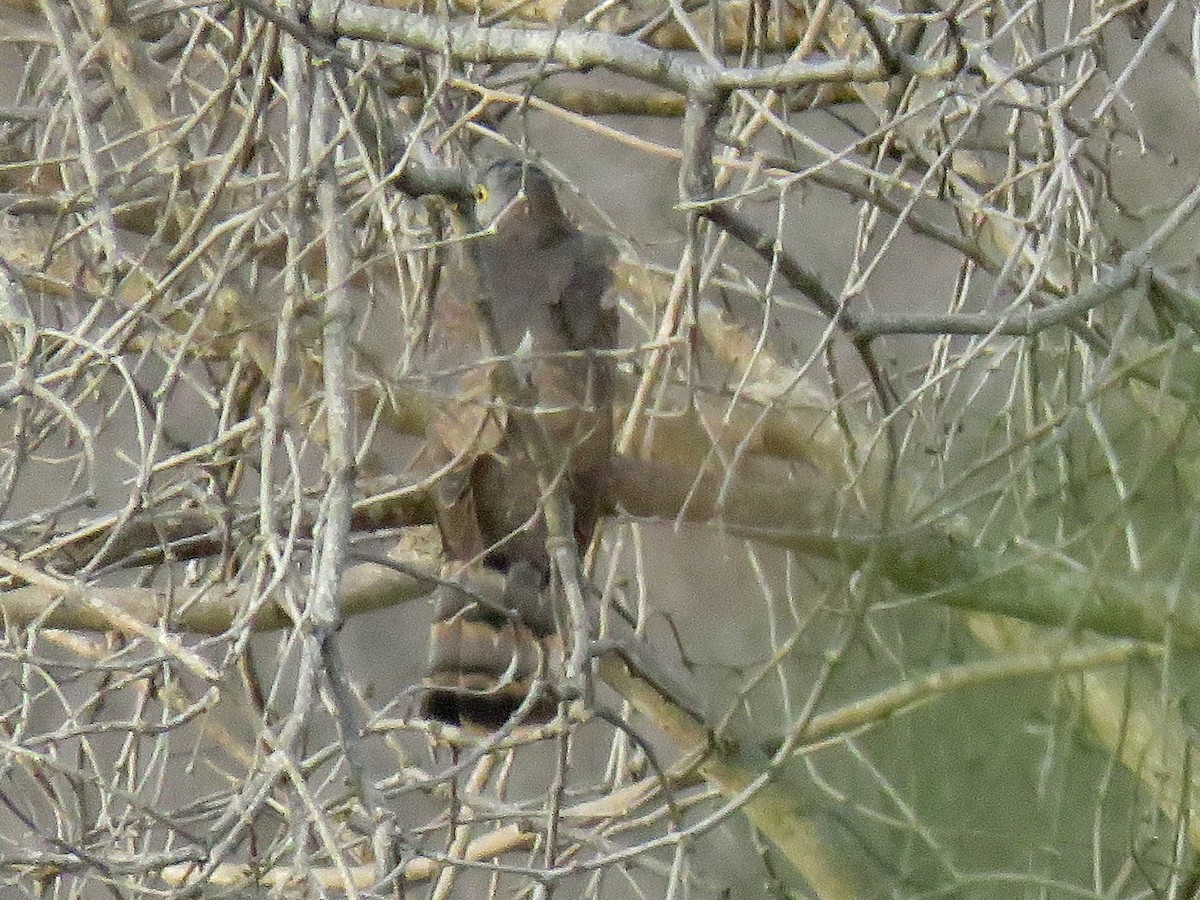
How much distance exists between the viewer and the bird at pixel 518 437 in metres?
2.04

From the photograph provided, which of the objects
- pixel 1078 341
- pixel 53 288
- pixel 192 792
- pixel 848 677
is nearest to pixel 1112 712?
pixel 848 677

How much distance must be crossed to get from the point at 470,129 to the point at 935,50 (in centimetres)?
86

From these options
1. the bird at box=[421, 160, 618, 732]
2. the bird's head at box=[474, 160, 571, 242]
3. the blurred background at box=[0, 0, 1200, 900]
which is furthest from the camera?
the bird's head at box=[474, 160, 571, 242]

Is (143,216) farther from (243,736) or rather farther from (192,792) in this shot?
(192,792)

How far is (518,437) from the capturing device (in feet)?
6.75

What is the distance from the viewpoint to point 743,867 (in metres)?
3.18

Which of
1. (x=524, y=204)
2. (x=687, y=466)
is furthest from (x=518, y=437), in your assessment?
(x=687, y=466)

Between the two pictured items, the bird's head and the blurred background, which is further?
the bird's head

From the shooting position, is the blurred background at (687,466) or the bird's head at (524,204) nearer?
the blurred background at (687,466)

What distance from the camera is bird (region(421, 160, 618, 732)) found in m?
2.04

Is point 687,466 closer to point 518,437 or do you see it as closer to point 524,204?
point 524,204

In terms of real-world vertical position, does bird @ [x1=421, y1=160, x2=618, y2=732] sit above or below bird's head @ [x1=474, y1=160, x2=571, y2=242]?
below

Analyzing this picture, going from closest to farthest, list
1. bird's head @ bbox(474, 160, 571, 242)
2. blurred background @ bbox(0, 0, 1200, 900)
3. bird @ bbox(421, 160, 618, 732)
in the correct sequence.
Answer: blurred background @ bbox(0, 0, 1200, 900) < bird @ bbox(421, 160, 618, 732) < bird's head @ bbox(474, 160, 571, 242)

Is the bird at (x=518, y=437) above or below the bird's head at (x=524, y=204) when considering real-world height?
below
